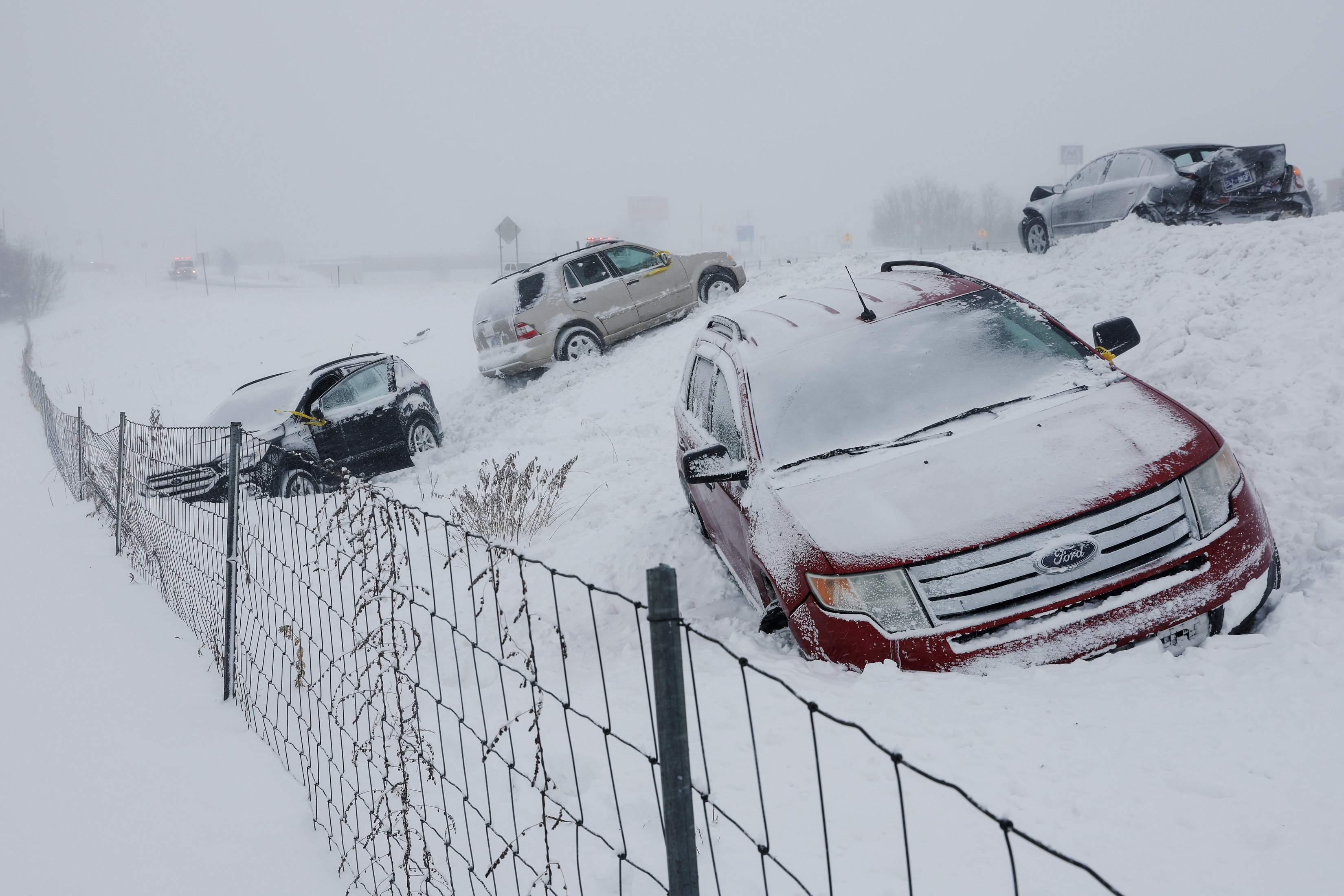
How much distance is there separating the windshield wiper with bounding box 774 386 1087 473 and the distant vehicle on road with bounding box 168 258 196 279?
73.9 meters

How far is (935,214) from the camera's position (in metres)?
84.9

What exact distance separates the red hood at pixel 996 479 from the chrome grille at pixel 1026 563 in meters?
0.05

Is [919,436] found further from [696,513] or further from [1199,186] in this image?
[1199,186]

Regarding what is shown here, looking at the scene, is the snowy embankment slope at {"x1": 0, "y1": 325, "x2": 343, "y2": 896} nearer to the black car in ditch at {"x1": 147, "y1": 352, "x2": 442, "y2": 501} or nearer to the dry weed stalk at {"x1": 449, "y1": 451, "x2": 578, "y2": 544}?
the dry weed stalk at {"x1": 449, "y1": 451, "x2": 578, "y2": 544}

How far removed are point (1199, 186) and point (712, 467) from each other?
9.51 m

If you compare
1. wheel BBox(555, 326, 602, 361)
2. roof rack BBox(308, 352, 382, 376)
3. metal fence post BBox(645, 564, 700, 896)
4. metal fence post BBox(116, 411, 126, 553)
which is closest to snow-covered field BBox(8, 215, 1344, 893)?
wheel BBox(555, 326, 602, 361)

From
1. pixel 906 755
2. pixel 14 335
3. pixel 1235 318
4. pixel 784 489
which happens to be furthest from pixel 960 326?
pixel 14 335

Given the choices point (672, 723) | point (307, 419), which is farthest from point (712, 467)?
point (307, 419)

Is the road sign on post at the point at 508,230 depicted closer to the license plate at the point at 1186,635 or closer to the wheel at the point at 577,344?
the wheel at the point at 577,344

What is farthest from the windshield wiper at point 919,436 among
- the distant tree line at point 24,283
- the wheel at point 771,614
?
the distant tree line at point 24,283

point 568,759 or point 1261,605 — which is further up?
point 1261,605

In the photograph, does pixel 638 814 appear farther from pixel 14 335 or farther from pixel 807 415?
pixel 14 335

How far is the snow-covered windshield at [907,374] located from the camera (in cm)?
403

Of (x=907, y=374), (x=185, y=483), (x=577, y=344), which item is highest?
(x=907, y=374)
